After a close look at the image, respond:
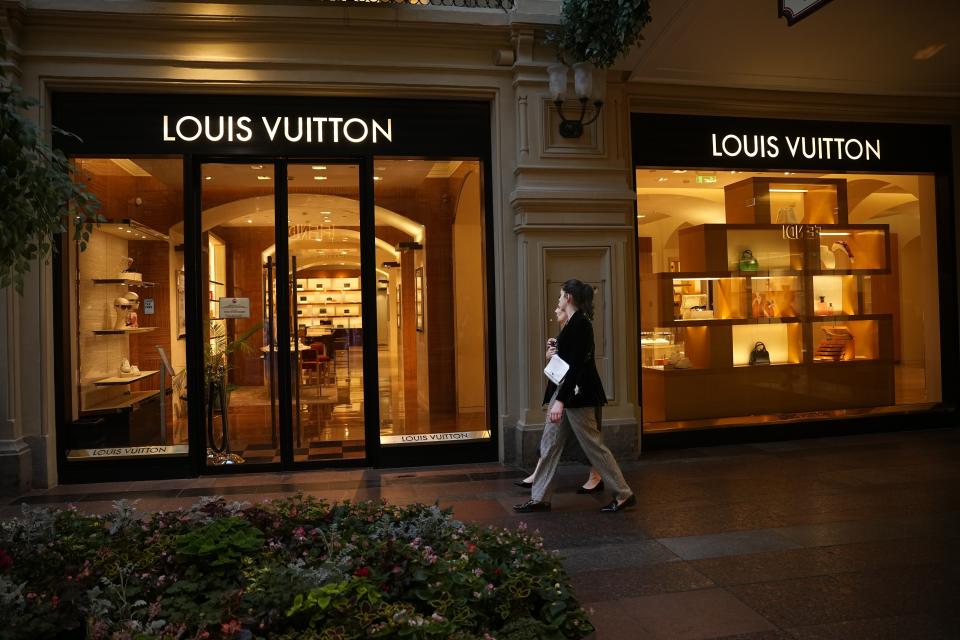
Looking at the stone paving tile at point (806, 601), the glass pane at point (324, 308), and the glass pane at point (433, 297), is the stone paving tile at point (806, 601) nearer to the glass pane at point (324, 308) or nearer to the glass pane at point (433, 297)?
the glass pane at point (433, 297)

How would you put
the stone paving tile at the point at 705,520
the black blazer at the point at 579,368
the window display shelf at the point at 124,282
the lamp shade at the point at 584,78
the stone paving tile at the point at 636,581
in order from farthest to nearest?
the window display shelf at the point at 124,282 → the lamp shade at the point at 584,78 → the black blazer at the point at 579,368 → the stone paving tile at the point at 705,520 → the stone paving tile at the point at 636,581

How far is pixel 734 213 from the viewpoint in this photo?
9.44m

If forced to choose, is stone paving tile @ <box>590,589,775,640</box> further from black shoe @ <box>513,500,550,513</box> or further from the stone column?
the stone column

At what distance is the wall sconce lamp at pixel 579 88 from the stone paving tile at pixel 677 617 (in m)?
5.02

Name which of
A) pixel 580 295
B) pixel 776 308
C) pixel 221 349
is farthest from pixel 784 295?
pixel 221 349

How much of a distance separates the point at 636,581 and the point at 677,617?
550 millimetres

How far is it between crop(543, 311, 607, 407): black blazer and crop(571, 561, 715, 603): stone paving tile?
1491 mm

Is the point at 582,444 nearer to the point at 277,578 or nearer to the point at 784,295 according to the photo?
the point at 277,578

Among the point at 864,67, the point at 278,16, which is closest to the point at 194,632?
the point at 278,16

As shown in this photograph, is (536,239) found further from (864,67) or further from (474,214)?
(864,67)

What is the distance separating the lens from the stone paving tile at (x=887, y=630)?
3730 mm

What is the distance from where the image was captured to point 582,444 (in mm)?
6062

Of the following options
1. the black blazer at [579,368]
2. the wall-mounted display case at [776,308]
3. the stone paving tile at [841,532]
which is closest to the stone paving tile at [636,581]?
the stone paving tile at [841,532]

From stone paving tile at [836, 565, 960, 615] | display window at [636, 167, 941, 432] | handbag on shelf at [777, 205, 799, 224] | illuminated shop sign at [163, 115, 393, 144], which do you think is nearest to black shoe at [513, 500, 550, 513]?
stone paving tile at [836, 565, 960, 615]
